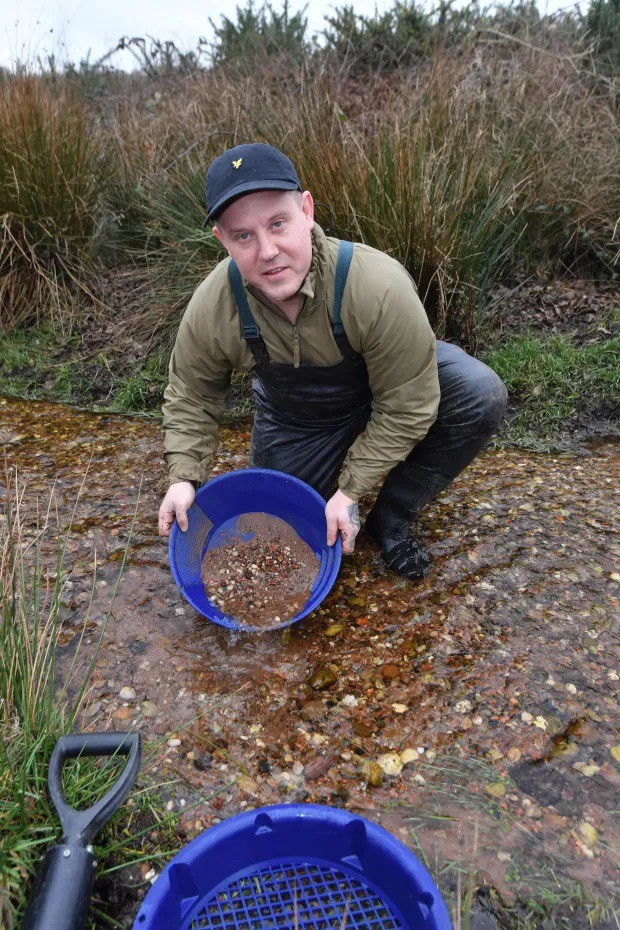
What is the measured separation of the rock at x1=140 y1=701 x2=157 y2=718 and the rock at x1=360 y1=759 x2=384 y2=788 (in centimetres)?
66

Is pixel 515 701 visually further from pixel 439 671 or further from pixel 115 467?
pixel 115 467

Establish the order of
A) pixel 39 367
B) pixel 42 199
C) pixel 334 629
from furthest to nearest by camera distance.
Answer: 1. pixel 42 199
2. pixel 39 367
3. pixel 334 629

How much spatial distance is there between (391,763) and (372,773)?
0.07 meters

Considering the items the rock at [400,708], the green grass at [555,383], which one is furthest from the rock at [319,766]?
the green grass at [555,383]

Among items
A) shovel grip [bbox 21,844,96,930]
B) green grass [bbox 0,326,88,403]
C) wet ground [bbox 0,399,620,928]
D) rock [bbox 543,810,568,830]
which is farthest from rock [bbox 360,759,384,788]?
green grass [bbox 0,326,88,403]

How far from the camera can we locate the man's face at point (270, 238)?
206 cm

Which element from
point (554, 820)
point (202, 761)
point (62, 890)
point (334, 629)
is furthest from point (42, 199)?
point (554, 820)

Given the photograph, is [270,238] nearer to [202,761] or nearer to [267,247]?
[267,247]

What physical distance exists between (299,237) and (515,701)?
1.60 m

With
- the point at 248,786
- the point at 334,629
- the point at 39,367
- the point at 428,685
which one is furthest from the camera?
the point at 39,367

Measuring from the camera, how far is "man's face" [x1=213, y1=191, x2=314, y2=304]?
6.77 feet

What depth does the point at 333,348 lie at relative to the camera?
93.7 inches

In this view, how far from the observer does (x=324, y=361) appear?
95.7 inches

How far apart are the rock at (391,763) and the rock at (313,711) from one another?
0.76 feet
